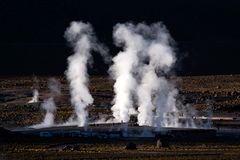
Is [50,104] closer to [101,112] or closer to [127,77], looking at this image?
[101,112]

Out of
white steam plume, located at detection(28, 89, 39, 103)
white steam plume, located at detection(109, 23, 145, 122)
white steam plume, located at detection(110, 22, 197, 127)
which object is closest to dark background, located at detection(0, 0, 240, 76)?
white steam plume, located at detection(28, 89, 39, 103)

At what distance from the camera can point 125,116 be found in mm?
64250

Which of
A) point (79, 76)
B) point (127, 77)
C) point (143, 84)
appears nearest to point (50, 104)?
point (79, 76)

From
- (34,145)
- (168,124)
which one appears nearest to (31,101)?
(168,124)

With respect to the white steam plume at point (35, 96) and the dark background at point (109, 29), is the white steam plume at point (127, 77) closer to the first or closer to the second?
the white steam plume at point (35, 96)

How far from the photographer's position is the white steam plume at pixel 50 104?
65.1 m

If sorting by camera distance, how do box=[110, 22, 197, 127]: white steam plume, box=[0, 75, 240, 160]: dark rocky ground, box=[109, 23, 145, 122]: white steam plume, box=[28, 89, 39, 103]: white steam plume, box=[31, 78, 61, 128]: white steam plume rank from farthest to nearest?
box=[28, 89, 39, 103]: white steam plume
box=[109, 23, 145, 122]: white steam plume
box=[31, 78, 61, 128]: white steam plume
box=[110, 22, 197, 127]: white steam plume
box=[0, 75, 240, 160]: dark rocky ground

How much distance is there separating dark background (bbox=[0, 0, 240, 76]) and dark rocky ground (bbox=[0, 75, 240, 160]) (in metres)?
9.42

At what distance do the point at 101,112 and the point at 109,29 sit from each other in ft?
278

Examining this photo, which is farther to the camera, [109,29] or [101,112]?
[109,29]

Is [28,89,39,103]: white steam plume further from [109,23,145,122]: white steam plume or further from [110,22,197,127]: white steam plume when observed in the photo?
[109,23,145,122]: white steam plume

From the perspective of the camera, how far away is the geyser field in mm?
47500

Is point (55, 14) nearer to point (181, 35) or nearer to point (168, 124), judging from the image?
point (181, 35)

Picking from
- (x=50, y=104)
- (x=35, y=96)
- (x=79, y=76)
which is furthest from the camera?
(x=35, y=96)
